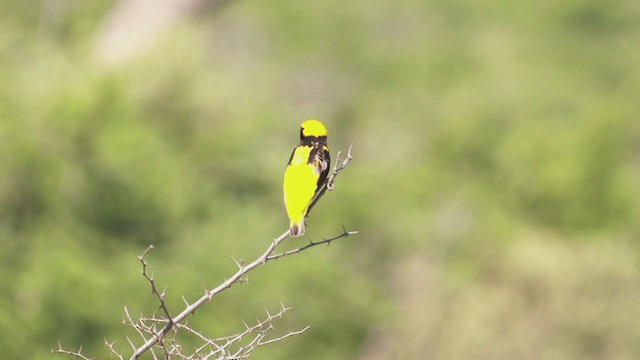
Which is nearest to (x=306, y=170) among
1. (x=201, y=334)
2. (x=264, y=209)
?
(x=201, y=334)

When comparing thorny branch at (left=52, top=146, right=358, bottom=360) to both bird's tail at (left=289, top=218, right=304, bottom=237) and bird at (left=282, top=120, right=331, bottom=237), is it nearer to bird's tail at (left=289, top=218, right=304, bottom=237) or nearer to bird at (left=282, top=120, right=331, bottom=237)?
bird at (left=282, top=120, right=331, bottom=237)

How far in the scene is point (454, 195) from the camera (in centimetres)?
2753

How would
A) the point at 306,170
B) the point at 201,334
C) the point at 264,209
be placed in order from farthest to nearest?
the point at 264,209 < the point at 306,170 < the point at 201,334

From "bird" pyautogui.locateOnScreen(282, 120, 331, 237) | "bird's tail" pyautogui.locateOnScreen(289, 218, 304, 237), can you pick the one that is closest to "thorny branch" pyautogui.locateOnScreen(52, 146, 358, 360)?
"bird" pyautogui.locateOnScreen(282, 120, 331, 237)

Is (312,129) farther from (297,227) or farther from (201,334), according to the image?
(201,334)

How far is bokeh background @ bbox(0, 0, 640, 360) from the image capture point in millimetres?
14797

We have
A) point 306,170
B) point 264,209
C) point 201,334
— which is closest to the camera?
point 201,334

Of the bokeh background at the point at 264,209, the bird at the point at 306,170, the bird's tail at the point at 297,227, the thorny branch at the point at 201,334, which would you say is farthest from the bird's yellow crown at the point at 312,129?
the bokeh background at the point at 264,209

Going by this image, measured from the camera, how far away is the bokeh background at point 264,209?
14.8 meters

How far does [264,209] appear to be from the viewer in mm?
17781

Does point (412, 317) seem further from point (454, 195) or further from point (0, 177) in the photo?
point (0, 177)

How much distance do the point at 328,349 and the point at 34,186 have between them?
18.2 ft

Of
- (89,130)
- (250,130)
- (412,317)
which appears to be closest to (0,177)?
(89,130)

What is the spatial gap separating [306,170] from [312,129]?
0.54 feet
